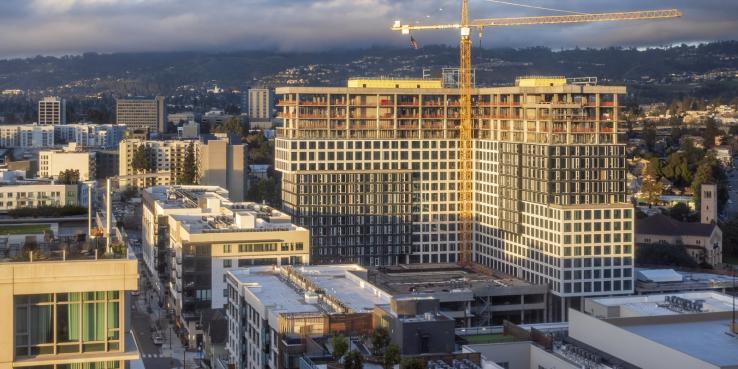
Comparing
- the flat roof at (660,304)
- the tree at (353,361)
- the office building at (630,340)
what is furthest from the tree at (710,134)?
the tree at (353,361)

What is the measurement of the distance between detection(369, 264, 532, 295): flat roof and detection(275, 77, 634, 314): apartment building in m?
1.50

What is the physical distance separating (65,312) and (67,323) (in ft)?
0.61

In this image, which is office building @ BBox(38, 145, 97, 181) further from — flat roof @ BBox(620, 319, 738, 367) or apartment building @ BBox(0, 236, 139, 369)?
apartment building @ BBox(0, 236, 139, 369)

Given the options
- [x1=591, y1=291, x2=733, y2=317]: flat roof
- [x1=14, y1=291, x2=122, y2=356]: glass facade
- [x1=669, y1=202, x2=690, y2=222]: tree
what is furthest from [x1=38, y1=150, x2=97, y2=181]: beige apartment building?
[x1=14, y1=291, x2=122, y2=356]: glass facade

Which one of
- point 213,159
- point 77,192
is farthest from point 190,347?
point 213,159

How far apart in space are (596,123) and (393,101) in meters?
15.5

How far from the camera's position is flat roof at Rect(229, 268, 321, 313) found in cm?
4119

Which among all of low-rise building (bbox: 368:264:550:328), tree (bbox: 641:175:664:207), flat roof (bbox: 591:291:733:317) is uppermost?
flat roof (bbox: 591:291:733:317)

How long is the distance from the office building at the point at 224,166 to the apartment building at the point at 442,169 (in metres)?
34.7

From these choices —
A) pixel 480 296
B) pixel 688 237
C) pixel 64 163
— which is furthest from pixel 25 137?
pixel 480 296

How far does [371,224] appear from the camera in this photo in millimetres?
77750

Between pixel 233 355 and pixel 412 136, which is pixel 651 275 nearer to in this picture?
pixel 412 136

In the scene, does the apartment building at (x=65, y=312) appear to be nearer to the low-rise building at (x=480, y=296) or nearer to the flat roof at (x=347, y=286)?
the flat roof at (x=347, y=286)

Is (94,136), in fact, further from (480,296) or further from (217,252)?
(217,252)
